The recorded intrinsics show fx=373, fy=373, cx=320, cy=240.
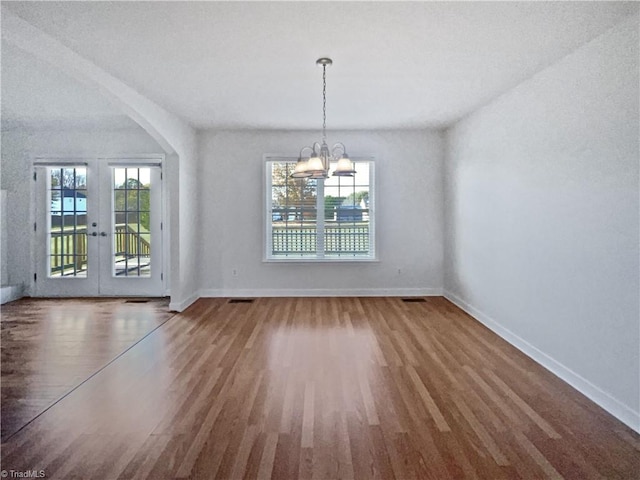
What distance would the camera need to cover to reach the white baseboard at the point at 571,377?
8.21 ft

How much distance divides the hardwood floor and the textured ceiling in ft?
9.01

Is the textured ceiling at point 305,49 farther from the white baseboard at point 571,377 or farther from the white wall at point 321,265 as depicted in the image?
the white baseboard at point 571,377

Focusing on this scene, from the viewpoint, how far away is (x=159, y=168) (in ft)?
20.7

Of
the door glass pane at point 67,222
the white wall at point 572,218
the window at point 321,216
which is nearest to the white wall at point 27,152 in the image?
the door glass pane at point 67,222

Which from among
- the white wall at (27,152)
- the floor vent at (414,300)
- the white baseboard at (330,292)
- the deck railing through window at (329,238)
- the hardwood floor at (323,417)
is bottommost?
the hardwood floor at (323,417)

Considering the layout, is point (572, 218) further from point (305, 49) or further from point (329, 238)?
point (329, 238)

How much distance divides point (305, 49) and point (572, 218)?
263cm

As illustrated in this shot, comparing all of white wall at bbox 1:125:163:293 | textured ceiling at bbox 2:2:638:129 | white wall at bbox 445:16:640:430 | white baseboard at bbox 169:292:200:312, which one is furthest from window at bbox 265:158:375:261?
white wall at bbox 1:125:163:293

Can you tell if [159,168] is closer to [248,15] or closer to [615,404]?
[248,15]

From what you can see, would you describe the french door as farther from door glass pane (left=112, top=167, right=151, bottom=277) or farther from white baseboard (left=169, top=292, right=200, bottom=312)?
white baseboard (left=169, top=292, right=200, bottom=312)

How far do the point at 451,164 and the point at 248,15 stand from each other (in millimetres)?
4273

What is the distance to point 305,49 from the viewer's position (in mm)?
3102

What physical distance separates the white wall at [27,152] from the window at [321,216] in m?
2.21

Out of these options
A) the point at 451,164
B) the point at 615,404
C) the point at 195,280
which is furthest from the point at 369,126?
the point at 615,404
